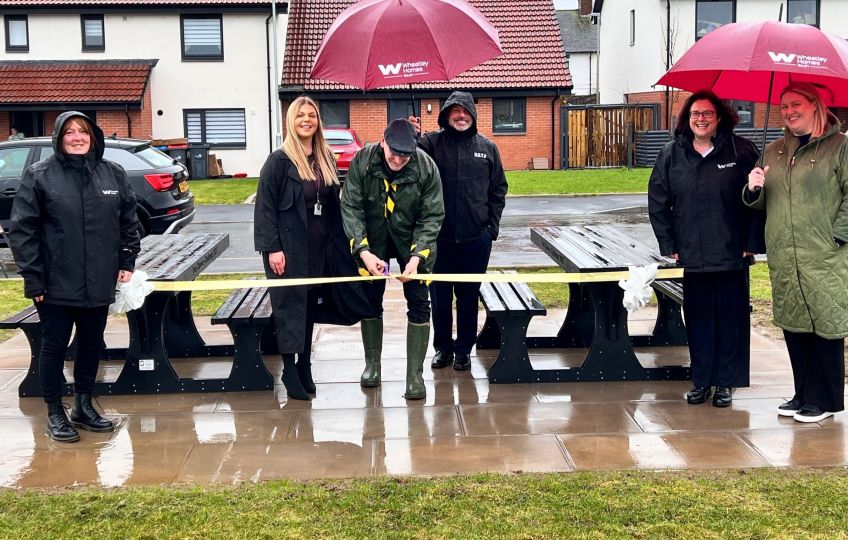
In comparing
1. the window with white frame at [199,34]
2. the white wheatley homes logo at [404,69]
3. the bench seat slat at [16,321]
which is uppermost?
the window with white frame at [199,34]

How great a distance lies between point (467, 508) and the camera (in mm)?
4598

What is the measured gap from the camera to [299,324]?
6605 millimetres

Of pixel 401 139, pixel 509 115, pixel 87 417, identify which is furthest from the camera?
pixel 509 115

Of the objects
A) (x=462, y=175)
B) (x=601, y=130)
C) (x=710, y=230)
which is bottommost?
(x=601, y=130)

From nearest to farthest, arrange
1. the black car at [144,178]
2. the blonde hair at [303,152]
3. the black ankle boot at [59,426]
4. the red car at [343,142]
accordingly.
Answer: the black ankle boot at [59,426] → the blonde hair at [303,152] → the black car at [144,178] → the red car at [343,142]

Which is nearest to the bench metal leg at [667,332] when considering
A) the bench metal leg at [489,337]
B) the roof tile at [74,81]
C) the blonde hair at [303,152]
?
the bench metal leg at [489,337]

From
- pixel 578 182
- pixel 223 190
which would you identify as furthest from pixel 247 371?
pixel 578 182

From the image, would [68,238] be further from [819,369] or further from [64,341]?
[819,369]

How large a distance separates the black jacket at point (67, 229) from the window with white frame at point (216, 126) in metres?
26.9

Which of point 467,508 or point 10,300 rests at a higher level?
point 467,508

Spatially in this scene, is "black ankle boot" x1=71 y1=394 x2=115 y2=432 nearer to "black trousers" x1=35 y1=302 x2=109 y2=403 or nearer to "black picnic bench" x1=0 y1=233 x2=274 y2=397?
"black trousers" x1=35 y1=302 x2=109 y2=403

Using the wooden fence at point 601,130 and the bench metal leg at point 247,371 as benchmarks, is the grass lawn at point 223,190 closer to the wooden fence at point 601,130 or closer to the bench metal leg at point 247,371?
the wooden fence at point 601,130

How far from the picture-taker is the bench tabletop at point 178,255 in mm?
6891

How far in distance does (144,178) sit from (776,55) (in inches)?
414
